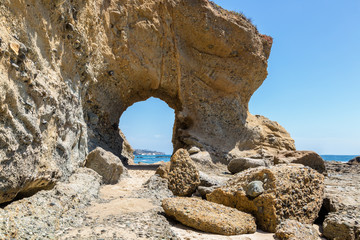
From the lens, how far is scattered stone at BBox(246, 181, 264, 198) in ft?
11.4

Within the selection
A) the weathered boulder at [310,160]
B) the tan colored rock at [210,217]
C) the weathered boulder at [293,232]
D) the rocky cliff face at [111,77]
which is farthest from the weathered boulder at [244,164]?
the tan colored rock at [210,217]

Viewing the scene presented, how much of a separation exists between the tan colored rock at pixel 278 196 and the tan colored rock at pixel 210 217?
242 mm

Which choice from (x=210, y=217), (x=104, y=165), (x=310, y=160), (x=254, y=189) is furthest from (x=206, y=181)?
(x=310, y=160)

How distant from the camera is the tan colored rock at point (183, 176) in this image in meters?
4.99

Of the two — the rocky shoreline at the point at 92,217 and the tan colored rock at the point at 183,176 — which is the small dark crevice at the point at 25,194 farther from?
the tan colored rock at the point at 183,176

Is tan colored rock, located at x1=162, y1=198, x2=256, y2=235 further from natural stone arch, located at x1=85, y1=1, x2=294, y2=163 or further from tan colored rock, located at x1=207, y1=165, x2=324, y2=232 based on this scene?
natural stone arch, located at x1=85, y1=1, x2=294, y2=163

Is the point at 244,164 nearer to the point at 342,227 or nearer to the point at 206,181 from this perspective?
the point at 206,181

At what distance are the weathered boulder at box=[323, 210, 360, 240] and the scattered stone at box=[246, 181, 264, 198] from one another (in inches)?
38.3

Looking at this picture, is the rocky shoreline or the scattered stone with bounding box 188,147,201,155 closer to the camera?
the rocky shoreline

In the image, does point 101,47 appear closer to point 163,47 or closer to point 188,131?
point 163,47

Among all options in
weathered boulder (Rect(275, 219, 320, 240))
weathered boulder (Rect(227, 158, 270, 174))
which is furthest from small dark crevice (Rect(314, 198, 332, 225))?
weathered boulder (Rect(227, 158, 270, 174))

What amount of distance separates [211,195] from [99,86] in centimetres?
610

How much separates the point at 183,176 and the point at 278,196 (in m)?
2.18

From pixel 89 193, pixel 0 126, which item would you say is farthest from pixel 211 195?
pixel 0 126
